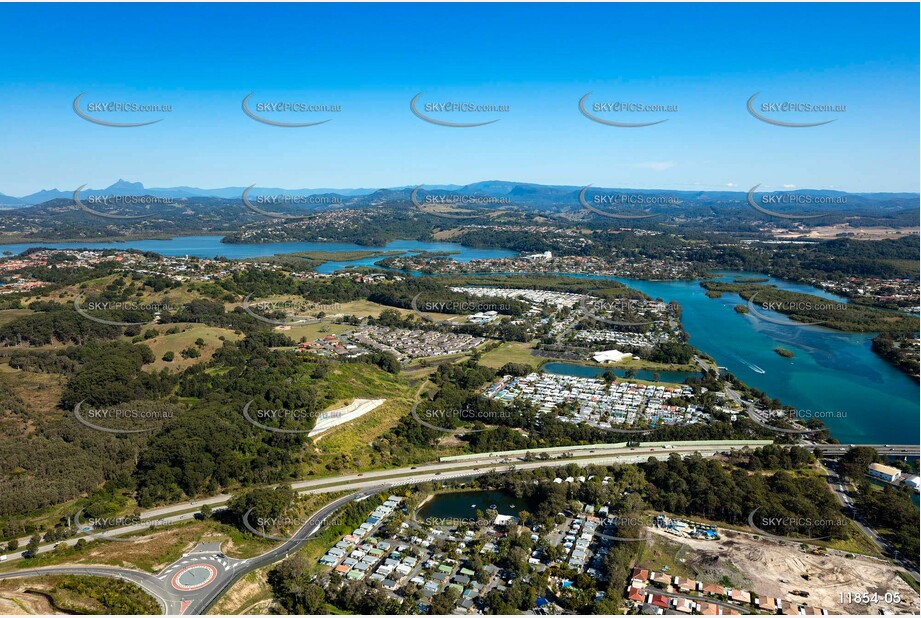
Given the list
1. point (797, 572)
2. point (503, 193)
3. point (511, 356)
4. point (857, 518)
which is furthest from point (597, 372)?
point (503, 193)

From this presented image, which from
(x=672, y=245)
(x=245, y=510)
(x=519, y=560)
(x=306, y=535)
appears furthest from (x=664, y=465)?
(x=672, y=245)

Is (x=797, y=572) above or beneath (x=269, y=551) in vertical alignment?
beneath

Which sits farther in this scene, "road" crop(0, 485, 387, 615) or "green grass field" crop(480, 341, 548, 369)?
"green grass field" crop(480, 341, 548, 369)

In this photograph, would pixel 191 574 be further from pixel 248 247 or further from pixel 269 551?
pixel 248 247

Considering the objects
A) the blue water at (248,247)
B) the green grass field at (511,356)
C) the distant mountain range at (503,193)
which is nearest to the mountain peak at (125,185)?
the distant mountain range at (503,193)

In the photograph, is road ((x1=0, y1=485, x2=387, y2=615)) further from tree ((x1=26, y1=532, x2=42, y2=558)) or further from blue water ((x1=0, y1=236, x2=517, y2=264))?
blue water ((x1=0, y1=236, x2=517, y2=264))

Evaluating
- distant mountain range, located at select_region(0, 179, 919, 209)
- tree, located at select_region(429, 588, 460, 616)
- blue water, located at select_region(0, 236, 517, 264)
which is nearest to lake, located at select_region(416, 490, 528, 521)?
tree, located at select_region(429, 588, 460, 616)

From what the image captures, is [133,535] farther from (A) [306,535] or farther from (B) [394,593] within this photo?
(B) [394,593]

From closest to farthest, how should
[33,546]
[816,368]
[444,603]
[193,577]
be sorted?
[444,603] → [193,577] → [33,546] → [816,368]
